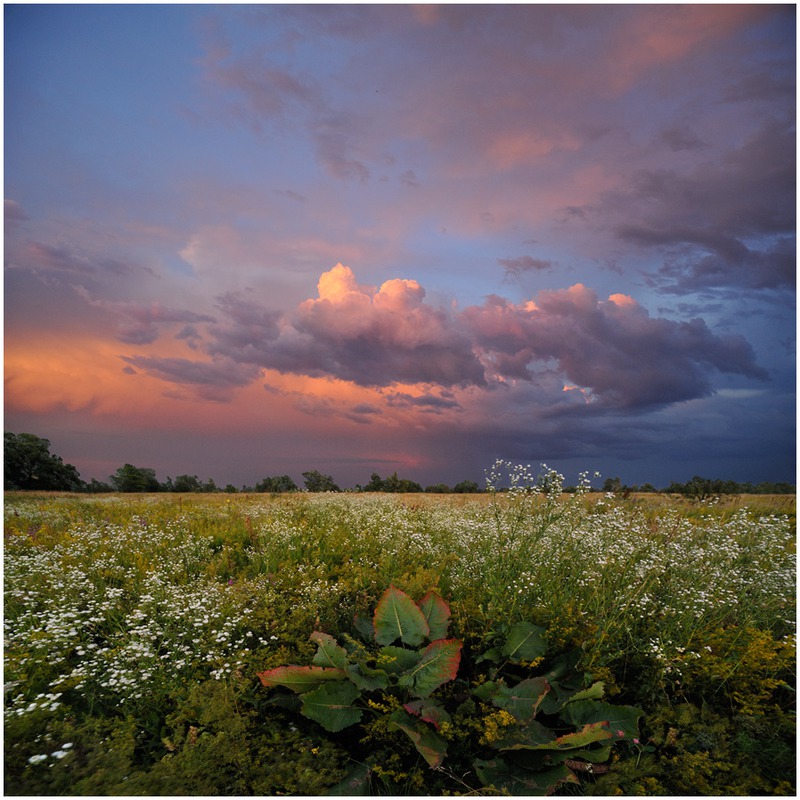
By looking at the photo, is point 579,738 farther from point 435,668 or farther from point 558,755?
point 435,668

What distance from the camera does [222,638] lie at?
4.33m

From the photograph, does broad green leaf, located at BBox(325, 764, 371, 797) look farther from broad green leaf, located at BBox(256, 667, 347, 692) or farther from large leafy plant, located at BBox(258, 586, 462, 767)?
broad green leaf, located at BBox(256, 667, 347, 692)

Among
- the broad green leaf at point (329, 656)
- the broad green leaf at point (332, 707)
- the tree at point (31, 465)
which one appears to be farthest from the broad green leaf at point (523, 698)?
the tree at point (31, 465)

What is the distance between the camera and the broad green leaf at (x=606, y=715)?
3756mm

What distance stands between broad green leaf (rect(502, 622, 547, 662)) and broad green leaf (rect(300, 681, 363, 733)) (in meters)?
1.39

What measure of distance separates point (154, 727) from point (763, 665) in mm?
5116

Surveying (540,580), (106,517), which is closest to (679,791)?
(540,580)

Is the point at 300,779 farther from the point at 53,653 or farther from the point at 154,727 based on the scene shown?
the point at 53,653

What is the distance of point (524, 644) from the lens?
4.28 meters

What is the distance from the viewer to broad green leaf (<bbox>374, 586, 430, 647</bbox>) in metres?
4.19

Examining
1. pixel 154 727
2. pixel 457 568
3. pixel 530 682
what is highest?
pixel 457 568

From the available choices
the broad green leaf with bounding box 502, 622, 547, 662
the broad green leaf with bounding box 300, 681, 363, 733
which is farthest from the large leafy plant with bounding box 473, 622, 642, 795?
the broad green leaf with bounding box 300, 681, 363, 733

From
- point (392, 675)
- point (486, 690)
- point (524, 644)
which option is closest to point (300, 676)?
point (392, 675)

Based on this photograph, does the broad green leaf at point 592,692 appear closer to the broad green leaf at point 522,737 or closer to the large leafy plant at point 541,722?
the large leafy plant at point 541,722
